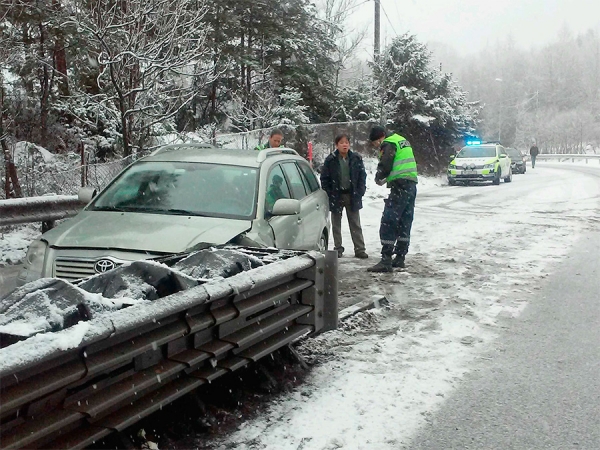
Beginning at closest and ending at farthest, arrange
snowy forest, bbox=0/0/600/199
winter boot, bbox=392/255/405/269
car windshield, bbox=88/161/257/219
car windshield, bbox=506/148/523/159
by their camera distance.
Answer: car windshield, bbox=88/161/257/219
winter boot, bbox=392/255/405/269
snowy forest, bbox=0/0/600/199
car windshield, bbox=506/148/523/159

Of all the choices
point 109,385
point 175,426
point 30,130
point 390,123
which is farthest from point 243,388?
point 390,123

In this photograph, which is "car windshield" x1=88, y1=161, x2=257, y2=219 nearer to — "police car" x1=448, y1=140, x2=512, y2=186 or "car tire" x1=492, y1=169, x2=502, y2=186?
"police car" x1=448, y1=140, x2=512, y2=186

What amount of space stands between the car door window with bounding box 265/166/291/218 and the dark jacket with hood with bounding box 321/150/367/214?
2.89 m

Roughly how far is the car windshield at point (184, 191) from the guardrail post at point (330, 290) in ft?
3.99

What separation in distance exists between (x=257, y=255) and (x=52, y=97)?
1231cm

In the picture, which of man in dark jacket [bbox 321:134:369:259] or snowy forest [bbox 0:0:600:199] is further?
snowy forest [bbox 0:0:600:199]

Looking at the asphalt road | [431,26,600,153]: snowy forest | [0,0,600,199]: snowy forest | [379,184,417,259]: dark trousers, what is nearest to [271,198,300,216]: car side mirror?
the asphalt road

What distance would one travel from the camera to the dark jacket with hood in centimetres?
981

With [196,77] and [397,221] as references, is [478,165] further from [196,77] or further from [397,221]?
[397,221]

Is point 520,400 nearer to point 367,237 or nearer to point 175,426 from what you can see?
point 175,426

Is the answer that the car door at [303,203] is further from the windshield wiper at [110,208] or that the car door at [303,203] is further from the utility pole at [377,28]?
the utility pole at [377,28]

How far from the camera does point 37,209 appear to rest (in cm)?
871

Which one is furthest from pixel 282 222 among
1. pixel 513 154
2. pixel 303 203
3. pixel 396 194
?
Answer: pixel 513 154

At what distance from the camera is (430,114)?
1190 inches
